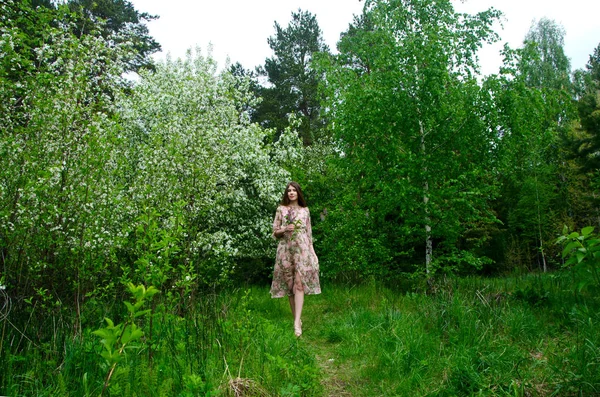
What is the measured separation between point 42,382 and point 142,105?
25.6 ft

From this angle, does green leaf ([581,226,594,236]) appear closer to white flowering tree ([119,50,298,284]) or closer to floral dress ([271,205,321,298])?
floral dress ([271,205,321,298])

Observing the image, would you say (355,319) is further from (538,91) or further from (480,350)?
(538,91)

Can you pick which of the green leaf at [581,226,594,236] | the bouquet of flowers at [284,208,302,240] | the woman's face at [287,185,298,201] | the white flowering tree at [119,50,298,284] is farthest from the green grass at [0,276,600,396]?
the white flowering tree at [119,50,298,284]

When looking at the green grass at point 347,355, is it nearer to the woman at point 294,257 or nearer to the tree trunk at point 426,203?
the woman at point 294,257

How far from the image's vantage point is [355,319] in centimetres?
551

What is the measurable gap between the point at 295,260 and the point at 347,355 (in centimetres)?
170

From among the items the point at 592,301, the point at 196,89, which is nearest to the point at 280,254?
the point at 592,301

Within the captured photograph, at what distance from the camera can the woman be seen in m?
5.72

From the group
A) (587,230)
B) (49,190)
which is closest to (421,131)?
(587,230)

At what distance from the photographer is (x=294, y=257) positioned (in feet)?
19.1

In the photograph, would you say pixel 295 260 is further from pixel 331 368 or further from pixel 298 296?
pixel 331 368

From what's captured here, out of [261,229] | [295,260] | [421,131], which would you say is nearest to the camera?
[295,260]

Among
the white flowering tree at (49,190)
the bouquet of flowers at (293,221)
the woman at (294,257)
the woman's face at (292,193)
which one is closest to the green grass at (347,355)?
the white flowering tree at (49,190)

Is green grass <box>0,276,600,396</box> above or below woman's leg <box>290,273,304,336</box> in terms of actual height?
below
